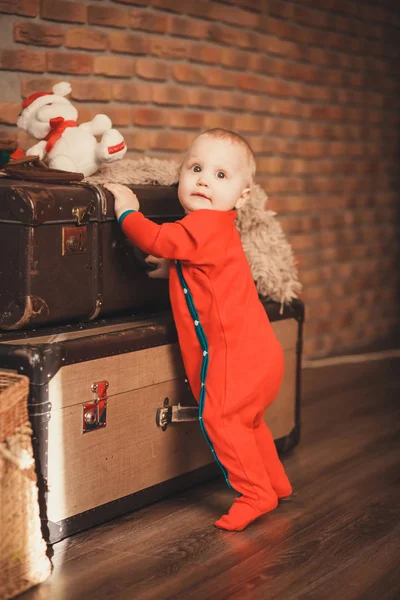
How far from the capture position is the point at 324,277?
144 inches

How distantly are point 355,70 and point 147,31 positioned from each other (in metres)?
1.30

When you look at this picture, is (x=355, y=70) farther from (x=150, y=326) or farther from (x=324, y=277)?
(x=150, y=326)

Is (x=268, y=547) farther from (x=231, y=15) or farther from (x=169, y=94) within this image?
(x=231, y=15)

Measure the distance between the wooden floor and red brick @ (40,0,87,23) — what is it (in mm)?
1396

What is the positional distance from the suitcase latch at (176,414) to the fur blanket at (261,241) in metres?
0.46

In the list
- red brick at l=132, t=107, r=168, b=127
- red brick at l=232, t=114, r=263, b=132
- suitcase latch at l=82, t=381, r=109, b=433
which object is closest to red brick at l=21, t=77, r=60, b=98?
red brick at l=132, t=107, r=168, b=127

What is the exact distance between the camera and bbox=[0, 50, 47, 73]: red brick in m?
2.31

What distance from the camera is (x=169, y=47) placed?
9.17ft

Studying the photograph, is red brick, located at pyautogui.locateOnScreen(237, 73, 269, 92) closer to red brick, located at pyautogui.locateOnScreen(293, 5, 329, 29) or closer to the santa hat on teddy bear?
red brick, located at pyautogui.locateOnScreen(293, 5, 329, 29)

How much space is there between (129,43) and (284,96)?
2.84 ft

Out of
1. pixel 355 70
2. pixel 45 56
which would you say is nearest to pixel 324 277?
pixel 355 70

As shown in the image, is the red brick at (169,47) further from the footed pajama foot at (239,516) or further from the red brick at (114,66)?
the footed pajama foot at (239,516)

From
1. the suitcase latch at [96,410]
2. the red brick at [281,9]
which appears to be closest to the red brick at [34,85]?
the suitcase latch at [96,410]

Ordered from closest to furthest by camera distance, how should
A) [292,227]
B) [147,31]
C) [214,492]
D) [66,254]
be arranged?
[66,254]
[214,492]
[147,31]
[292,227]
